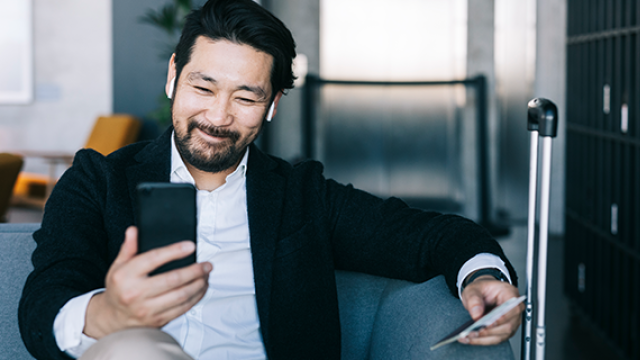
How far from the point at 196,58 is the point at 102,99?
5.69 meters

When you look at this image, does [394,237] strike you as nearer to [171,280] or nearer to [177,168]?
[177,168]

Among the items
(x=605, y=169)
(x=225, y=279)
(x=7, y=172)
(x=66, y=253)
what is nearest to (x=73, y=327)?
(x=66, y=253)

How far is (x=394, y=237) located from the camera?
4.21 feet

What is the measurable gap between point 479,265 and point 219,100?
2.00 feet

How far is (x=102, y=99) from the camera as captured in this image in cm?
642

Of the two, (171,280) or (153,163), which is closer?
(171,280)

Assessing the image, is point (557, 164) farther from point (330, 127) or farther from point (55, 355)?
point (55, 355)

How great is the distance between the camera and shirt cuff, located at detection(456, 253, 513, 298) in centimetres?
112

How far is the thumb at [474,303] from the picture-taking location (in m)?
1.00

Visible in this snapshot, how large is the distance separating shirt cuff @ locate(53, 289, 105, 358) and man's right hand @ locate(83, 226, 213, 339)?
111 millimetres

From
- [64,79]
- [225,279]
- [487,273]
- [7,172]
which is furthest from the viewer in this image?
[64,79]

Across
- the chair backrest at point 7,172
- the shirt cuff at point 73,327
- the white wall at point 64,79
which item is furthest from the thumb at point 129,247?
the white wall at point 64,79

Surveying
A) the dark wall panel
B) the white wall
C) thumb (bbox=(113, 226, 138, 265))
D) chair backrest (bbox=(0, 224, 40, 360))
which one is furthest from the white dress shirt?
the white wall

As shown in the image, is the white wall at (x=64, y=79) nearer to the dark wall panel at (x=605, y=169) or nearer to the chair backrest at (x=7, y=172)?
the chair backrest at (x=7, y=172)
